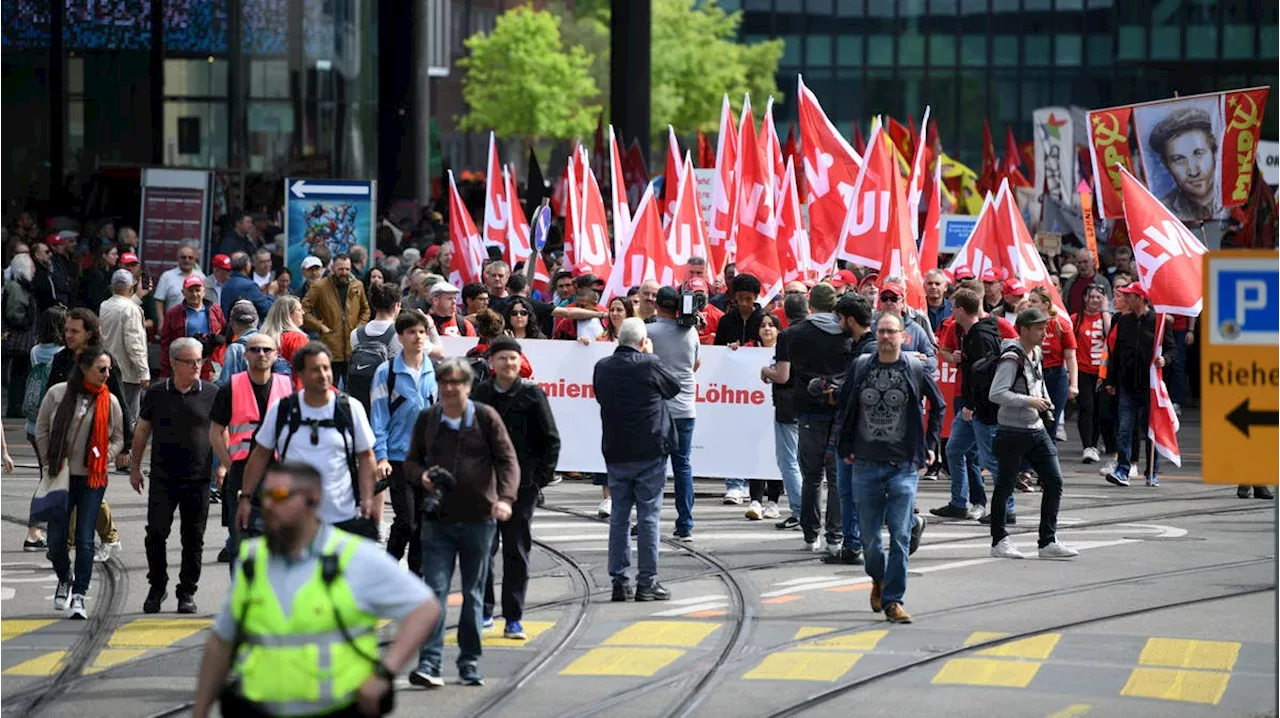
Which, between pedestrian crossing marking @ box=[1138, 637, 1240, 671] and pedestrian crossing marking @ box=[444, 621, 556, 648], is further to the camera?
pedestrian crossing marking @ box=[444, 621, 556, 648]

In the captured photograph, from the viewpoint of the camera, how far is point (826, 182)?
22500 mm

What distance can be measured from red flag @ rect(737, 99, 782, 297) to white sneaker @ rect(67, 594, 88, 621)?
9.83 metres

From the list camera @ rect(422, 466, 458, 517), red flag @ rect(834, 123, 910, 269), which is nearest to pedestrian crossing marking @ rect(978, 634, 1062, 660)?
camera @ rect(422, 466, 458, 517)

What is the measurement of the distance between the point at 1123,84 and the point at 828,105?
36.8ft

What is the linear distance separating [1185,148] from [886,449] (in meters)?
13.1

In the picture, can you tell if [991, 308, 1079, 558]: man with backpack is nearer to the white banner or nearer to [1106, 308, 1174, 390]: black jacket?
the white banner

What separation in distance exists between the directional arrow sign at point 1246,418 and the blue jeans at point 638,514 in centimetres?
450

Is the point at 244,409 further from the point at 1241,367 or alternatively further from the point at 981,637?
the point at 1241,367

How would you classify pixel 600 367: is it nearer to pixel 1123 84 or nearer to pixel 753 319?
pixel 753 319

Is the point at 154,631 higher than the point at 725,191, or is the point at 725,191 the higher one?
the point at 725,191

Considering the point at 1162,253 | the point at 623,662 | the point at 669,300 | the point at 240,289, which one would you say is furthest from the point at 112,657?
the point at 240,289

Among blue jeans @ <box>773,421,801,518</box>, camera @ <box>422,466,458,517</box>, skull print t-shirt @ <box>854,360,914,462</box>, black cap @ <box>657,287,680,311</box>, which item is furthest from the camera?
blue jeans @ <box>773,421,801,518</box>

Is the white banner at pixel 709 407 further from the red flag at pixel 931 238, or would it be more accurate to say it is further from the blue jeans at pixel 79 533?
the blue jeans at pixel 79 533

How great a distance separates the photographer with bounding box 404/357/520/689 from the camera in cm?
1070
